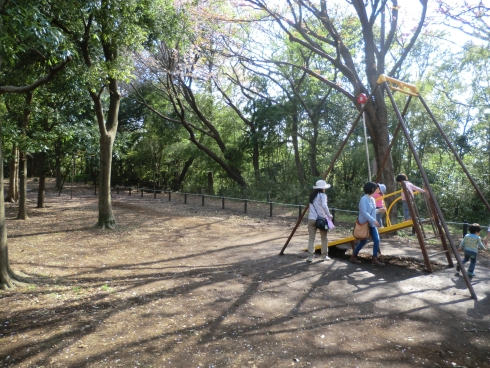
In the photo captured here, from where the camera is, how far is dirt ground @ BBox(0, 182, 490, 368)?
350 cm

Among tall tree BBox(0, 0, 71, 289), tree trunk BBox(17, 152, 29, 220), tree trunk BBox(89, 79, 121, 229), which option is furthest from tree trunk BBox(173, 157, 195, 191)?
tall tree BBox(0, 0, 71, 289)

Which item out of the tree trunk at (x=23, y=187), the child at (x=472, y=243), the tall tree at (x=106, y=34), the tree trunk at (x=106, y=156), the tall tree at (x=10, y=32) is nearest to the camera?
the tall tree at (x=10, y=32)

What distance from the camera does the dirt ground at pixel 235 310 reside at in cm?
350

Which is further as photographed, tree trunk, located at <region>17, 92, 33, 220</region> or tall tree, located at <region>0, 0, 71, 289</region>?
tree trunk, located at <region>17, 92, 33, 220</region>

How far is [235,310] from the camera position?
4.70 meters

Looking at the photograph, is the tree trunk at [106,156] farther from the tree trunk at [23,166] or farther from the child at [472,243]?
the child at [472,243]

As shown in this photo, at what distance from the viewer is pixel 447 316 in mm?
4367

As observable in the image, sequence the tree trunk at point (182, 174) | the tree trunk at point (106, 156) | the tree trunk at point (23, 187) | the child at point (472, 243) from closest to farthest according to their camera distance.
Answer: the child at point (472, 243) → the tree trunk at point (106, 156) → the tree trunk at point (23, 187) → the tree trunk at point (182, 174)

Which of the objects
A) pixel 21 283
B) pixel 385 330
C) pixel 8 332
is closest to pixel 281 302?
pixel 385 330

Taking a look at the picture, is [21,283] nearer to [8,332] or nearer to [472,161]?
[8,332]

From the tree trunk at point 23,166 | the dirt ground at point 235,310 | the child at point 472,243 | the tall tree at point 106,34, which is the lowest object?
the dirt ground at point 235,310

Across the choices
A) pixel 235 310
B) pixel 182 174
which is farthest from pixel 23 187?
pixel 182 174

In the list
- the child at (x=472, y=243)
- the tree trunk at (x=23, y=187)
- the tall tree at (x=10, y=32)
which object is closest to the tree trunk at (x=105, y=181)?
the tree trunk at (x=23, y=187)

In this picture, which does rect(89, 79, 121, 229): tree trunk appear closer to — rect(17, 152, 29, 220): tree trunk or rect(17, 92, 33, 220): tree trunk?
rect(17, 92, 33, 220): tree trunk
